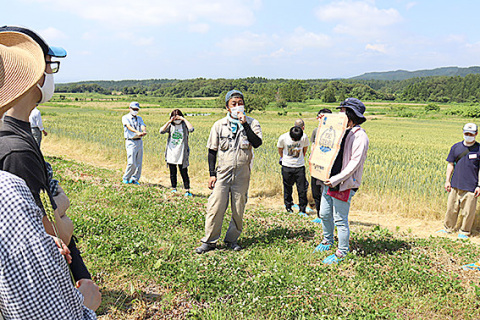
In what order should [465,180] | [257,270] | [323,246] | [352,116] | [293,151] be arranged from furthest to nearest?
1. [293,151]
2. [465,180]
3. [323,246]
4. [352,116]
5. [257,270]

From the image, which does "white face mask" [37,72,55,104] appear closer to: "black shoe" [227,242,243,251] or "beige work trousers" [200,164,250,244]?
"beige work trousers" [200,164,250,244]

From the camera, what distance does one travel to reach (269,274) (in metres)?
4.11

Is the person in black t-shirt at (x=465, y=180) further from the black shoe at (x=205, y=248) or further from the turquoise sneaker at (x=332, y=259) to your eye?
the black shoe at (x=205, y=248)

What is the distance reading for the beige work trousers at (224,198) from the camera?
5227mm

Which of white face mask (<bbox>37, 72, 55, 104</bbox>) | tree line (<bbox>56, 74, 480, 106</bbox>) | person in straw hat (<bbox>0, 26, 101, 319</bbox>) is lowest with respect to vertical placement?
person in straw hat (<bbox>0, 26, 101, 319</bbox>)

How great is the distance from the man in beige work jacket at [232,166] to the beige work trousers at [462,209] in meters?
4.75

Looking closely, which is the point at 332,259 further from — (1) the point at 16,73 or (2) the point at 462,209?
(1) the point at 16,73

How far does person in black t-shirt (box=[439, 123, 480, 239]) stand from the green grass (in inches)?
63.9

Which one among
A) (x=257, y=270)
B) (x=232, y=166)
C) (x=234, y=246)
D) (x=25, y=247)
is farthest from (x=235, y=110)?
(x=25, y=247)

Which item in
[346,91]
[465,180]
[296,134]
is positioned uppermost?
[346,91]

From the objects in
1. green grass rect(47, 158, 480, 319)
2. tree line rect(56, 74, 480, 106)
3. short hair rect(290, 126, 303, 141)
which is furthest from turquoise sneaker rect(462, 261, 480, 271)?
tree line rect(56, 74, 480, 106)

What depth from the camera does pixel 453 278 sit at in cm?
436

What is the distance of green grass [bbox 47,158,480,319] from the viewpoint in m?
3.71

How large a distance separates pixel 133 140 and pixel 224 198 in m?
4.96
